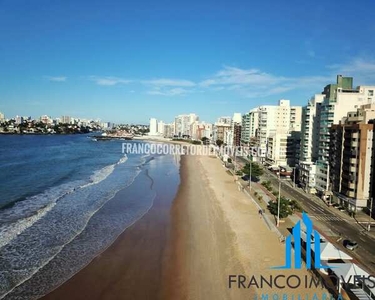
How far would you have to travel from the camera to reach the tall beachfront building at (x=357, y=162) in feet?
98.7

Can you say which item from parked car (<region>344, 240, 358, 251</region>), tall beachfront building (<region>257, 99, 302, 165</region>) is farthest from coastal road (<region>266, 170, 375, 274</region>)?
tall beachfront building (<region>257, 99, 302, 165</region>)

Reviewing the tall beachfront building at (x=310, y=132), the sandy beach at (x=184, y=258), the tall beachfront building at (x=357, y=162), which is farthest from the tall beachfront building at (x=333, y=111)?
the sandy beach at (x=184, y=258)

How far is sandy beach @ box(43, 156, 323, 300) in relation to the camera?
15.1m

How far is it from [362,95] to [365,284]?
31.0m

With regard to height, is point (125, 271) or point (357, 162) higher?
point (357, 162)

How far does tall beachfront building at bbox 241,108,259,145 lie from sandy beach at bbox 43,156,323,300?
60.4 meters

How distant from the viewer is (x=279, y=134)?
61.6 m

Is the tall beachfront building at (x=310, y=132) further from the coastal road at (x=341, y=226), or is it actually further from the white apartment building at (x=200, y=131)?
the white apartment building at (x=200, y=131)

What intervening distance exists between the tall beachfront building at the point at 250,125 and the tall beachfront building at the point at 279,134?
4421mm

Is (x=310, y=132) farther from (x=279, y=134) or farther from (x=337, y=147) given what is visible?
(x=279, y=134)

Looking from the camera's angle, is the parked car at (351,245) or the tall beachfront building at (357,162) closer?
the parked car at (351,245)

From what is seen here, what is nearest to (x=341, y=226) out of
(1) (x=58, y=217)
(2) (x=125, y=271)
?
(2) (x=125, y=271)

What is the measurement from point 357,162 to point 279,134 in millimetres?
31224

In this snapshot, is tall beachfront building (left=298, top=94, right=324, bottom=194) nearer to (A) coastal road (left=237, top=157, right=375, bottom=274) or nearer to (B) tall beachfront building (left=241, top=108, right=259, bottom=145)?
(A) coastal road (left=237, top=157, right=375, bottom=274)
